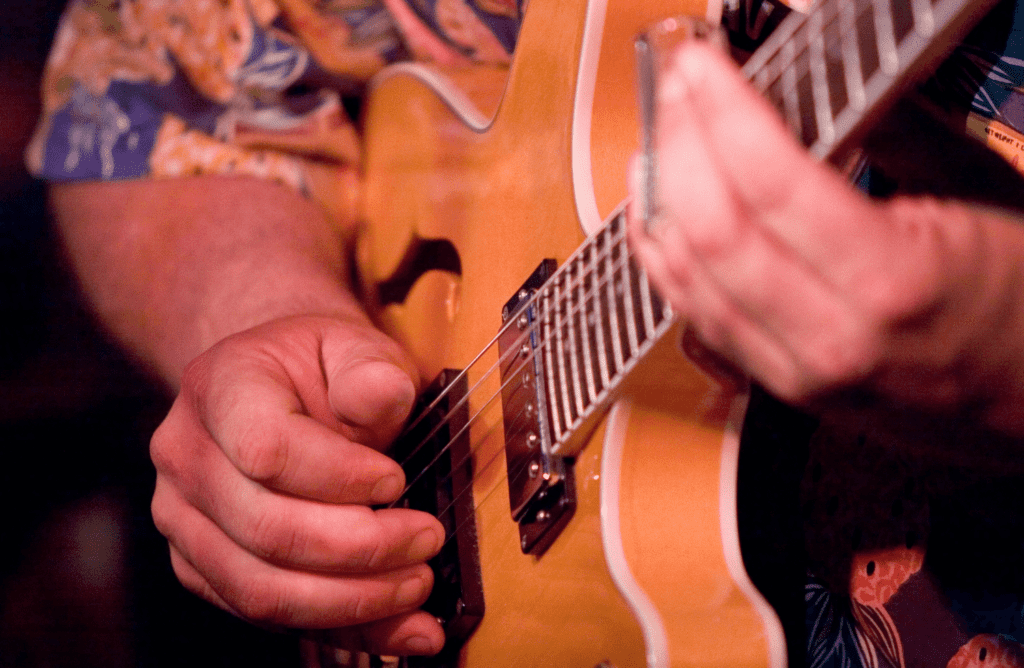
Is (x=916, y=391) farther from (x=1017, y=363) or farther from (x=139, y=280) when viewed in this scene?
(x=139, y=280)

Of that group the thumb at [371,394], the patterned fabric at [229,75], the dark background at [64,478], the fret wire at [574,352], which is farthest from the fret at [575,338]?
the dark background at [64,478]

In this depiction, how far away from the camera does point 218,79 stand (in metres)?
0.72

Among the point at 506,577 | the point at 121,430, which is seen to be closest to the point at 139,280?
the point at 121,430

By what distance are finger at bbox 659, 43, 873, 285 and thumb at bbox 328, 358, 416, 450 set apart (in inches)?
9.7

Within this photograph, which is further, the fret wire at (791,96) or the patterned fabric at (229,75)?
the patterned fabric at (229,75)

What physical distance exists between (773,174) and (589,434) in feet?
0.70

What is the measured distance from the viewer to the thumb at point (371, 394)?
40cm

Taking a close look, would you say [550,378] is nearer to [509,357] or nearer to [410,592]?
[509,357]

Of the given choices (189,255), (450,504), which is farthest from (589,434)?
(189,255)

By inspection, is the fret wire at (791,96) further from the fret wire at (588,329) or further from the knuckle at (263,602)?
the knuckle at (263,602)

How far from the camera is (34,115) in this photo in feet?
2.79

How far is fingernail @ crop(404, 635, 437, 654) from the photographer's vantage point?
0.45m

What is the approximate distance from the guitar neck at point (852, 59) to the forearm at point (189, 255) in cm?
44

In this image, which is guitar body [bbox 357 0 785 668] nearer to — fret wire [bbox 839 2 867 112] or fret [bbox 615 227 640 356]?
fret [bbox 615 227 640 356]
